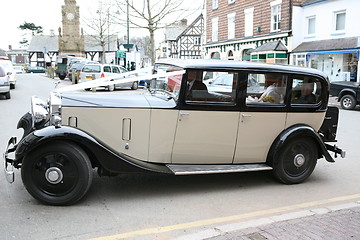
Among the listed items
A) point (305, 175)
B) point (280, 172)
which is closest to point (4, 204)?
point (280, 172)

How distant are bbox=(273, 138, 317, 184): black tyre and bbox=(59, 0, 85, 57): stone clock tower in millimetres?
53962

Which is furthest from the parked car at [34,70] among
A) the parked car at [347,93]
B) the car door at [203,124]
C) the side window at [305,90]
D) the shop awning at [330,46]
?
the side window at [305,90]

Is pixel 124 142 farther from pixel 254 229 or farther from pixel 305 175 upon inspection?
pixel 305 175

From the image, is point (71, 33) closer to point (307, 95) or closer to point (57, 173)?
point (307, 95)

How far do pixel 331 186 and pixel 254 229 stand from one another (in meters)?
2.16

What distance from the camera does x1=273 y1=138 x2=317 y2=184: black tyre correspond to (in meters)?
5.20

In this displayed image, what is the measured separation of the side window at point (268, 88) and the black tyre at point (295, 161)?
0.66 meters

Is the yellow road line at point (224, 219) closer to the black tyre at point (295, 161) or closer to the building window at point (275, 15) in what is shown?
the black tyre at point (295, 161)

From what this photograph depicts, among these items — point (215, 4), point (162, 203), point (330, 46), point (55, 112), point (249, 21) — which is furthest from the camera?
point (215, 4)

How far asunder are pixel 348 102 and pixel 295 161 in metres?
11.4

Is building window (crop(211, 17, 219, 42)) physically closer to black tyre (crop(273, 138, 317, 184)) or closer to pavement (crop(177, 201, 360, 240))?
black tyre (crop(273, 138, 317, 184))

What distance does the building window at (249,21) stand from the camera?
1060 inches

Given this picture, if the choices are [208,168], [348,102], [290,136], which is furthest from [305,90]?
[348,102]

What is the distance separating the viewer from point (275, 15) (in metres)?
24.9
